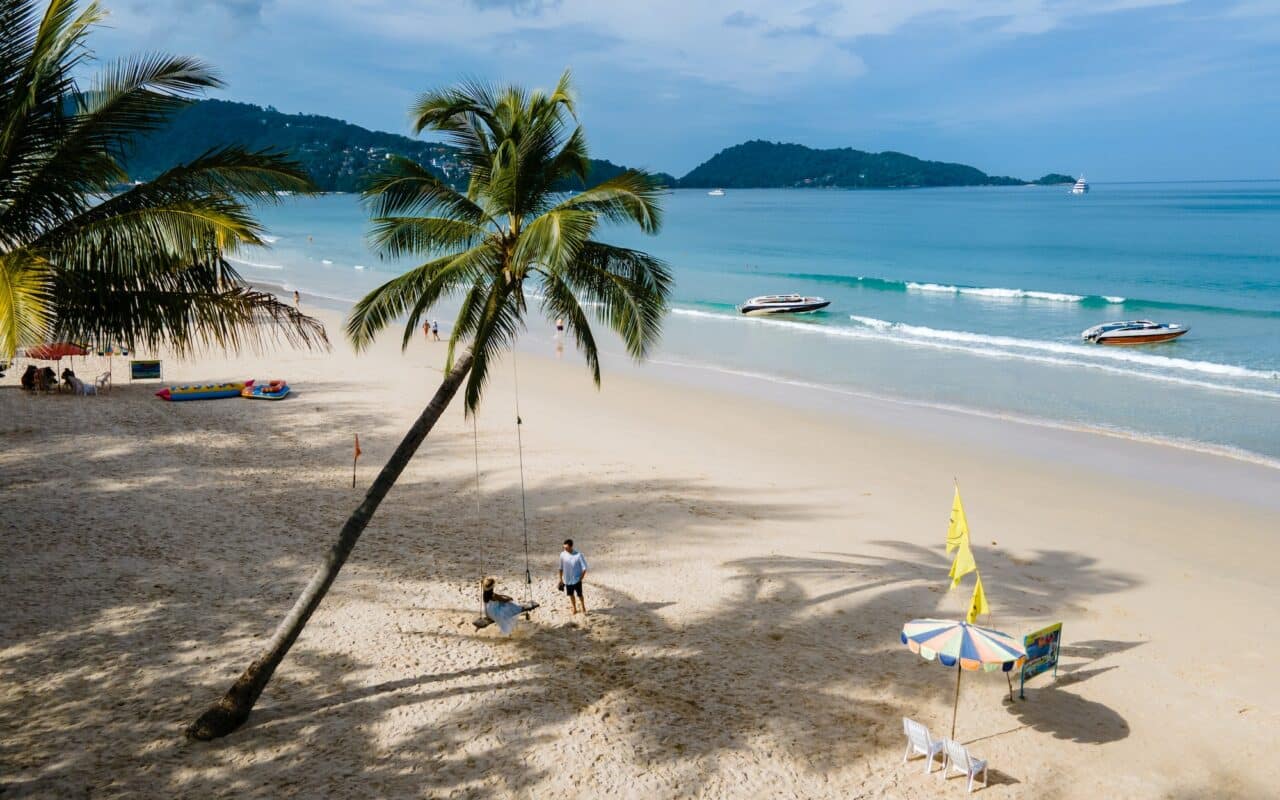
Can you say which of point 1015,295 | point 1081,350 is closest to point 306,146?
point 1015,295

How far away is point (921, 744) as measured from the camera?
25.3 feet

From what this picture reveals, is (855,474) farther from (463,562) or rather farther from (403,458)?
(403,458)

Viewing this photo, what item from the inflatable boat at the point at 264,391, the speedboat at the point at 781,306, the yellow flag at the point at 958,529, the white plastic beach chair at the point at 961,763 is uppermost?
the speedboat at the point at 781,306

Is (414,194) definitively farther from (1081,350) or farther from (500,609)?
(1081,350)

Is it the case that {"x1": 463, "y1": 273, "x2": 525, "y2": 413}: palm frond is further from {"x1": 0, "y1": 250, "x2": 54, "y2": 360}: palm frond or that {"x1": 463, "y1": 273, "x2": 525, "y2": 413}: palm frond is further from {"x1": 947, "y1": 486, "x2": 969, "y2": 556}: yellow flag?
{"x1": 947, "y1": 486, "x2": 969, "y2": 556}: yellow flag

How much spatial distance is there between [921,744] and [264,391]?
Answer: 1736 centimetres

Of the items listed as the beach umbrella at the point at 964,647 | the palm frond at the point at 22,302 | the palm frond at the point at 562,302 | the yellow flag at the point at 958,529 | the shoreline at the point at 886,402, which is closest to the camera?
the palm frond at the point at 22,302

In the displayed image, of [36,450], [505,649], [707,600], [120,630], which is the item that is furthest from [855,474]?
[36,450]

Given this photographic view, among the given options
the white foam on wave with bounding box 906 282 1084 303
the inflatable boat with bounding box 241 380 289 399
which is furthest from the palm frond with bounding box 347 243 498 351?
the white foam on wave with bounding box 906 282 1084 303

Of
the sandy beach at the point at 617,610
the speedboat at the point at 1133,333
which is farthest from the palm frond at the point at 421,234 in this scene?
the speedboat at the point at 1133,333

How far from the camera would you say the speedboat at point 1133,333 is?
32.7 metres

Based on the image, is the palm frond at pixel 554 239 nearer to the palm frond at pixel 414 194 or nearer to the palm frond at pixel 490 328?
the palm frond at pixel 490 328

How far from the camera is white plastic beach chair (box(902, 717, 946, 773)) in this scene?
25.2 feet

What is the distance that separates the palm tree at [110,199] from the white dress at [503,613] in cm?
398
